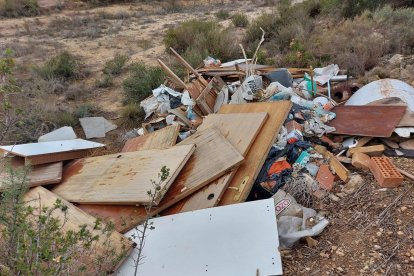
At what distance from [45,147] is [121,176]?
1.07 m

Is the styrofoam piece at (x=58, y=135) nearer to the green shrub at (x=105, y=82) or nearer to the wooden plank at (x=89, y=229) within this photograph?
the wooden plank at (x=89, y=229)

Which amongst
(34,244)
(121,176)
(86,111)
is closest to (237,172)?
(121,176)

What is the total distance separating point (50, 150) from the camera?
163 inches

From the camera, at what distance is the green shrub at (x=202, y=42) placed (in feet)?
27.2

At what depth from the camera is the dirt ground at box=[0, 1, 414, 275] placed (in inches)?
110

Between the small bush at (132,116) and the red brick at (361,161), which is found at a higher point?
the red brick at (361,161)

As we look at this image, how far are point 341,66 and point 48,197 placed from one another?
503 cm

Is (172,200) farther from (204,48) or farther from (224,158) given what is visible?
(204,48)

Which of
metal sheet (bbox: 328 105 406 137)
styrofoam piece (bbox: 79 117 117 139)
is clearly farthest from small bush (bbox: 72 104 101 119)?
metal sheet (bbox: 328 105 406 137)

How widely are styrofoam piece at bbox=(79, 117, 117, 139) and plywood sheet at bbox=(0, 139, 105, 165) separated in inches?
47.1

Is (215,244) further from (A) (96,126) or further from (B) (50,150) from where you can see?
(A) (96,126)

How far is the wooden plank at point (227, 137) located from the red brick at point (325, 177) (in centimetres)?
73

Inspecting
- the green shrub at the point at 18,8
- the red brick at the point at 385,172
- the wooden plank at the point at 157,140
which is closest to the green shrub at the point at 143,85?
the wooden plank at the point at 157,140

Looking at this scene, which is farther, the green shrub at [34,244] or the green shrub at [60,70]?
the green shrub at [60,70]
